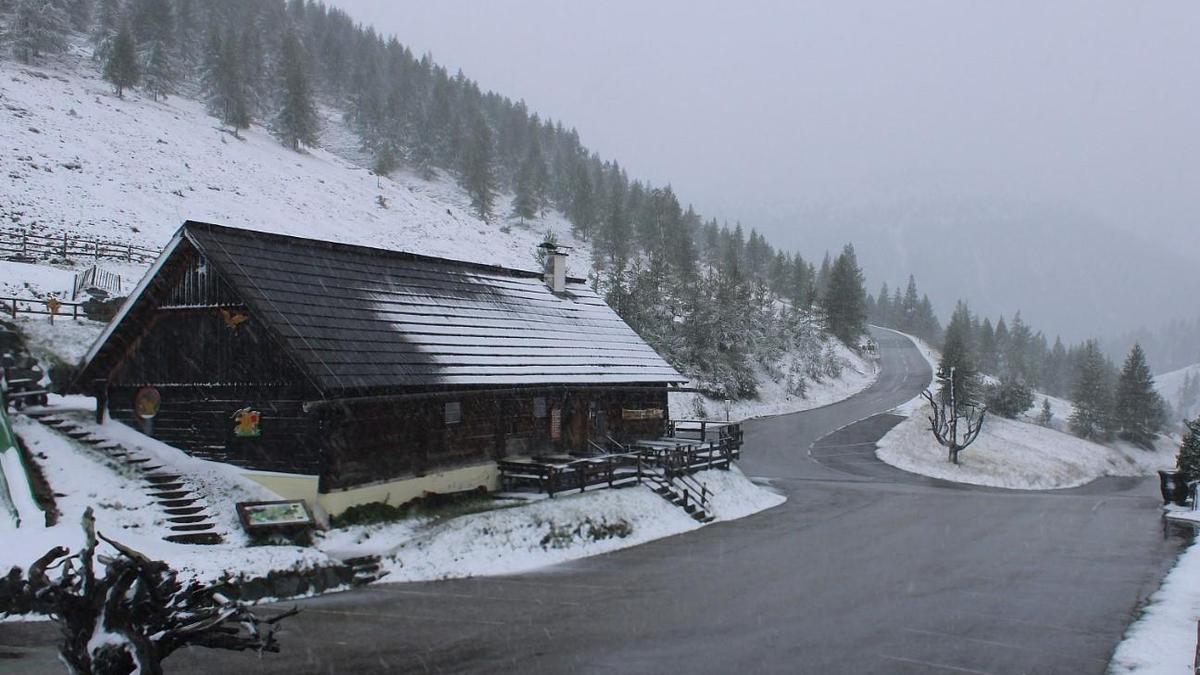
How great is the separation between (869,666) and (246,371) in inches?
570

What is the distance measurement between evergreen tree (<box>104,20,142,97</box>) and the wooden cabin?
66.3 m

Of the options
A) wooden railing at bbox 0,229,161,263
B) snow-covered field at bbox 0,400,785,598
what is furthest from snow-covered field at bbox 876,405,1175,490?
wooden railing at bbox 0,229,161,263

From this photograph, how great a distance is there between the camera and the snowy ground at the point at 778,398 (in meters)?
53.1

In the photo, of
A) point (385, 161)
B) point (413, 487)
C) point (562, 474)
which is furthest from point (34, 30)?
point (562, 474)

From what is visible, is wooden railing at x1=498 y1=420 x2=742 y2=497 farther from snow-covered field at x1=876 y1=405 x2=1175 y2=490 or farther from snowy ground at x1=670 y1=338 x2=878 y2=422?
snowy ground at x1=670 y1=338 x2=878 y2=422

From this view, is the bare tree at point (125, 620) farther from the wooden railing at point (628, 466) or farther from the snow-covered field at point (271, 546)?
the wooden railing at point (628, 466)

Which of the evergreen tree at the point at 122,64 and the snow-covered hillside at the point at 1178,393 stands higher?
the evergreen tree at the point at 122,64

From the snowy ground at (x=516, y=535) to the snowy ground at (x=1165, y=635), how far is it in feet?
34.4

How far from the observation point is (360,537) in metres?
16.3

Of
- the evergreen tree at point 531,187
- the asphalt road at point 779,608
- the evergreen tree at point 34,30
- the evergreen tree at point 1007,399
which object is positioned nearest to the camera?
the asphalt road at point 779,608

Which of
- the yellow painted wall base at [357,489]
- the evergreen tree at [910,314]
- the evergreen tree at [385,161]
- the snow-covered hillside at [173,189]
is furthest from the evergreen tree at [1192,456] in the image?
the evergreen tree at [910,314]

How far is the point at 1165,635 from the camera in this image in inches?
456

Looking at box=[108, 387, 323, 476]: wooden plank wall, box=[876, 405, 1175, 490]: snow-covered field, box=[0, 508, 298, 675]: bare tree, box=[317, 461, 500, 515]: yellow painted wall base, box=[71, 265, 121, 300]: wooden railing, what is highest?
box=[71, 265, 121, 300]: wooden railing

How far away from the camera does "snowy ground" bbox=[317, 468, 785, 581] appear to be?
618 inches
